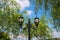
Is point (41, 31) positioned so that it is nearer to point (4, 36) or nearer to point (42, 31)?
point (42, 31)

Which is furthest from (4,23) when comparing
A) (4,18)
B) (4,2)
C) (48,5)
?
(48,5)

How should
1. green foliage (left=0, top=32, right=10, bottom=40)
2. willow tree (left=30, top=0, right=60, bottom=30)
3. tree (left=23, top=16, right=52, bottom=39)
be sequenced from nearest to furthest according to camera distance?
willow tree (left=30, top=0, right=60, bottom=30)
green foliage (left=0, top=32, right=10, bottom=40)
tree (left=23, top=16, right=52, bottom=39)

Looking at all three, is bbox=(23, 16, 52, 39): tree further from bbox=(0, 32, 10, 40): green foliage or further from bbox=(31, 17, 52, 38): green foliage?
bbox=(0, 32, 10, 40): green foliage

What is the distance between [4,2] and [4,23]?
2769 millimetres

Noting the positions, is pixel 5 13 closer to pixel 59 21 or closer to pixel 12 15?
pixel 12 15

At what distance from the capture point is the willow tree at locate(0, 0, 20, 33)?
2688 cm

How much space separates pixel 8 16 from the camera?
91.5 ft

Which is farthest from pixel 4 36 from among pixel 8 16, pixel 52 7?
pixel 52 7

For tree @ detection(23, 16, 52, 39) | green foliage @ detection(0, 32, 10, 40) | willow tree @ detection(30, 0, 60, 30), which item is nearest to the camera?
willow tree @ detection(30, 0, 60, 30)

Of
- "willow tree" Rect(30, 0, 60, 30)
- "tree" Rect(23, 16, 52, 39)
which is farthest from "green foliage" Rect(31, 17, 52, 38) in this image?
"willow tree" Rect(30, 0, 60, 30)

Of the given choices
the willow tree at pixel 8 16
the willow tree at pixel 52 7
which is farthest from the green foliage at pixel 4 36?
the willow tree at pixel 52 7

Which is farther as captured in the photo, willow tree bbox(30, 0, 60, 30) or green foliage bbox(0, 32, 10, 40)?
green foliage bbox(0, 32, 10, 40)

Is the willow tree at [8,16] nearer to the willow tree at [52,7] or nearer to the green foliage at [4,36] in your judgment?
the green foliage at [4,36]

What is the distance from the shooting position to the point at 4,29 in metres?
28.0
